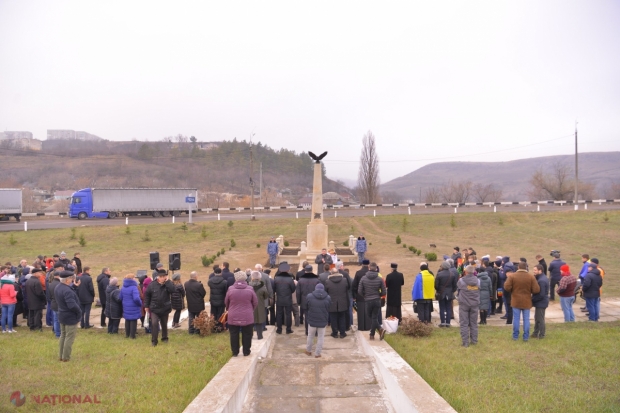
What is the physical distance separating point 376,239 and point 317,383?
23.1 metres

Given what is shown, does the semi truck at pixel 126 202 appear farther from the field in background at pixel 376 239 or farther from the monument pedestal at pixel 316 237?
the monument pedestal at pixel 316 237

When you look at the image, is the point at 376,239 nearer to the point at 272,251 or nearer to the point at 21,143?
the point at 272,251

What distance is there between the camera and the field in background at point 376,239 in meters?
22.8

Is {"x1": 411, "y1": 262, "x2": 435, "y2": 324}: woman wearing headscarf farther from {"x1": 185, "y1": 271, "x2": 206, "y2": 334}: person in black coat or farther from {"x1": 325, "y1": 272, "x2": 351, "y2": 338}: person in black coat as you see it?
{"x1": 185, "y1": 271, "x2": 206, "y2": 334}: person in black coat

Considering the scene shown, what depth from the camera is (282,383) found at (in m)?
6.56

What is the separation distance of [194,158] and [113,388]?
107 m

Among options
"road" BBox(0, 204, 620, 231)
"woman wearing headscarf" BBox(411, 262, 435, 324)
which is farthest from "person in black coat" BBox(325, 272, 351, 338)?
"road" BBox(0, 204, 620, 231)

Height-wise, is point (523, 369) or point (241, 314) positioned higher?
point (241, 314)

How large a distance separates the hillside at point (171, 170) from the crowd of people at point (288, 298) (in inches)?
2931

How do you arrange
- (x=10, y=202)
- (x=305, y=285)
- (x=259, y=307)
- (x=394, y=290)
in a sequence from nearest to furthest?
(x=259, y=307)
(x=305, y=285)
(x=394, y=290)
(x=10, y=202)

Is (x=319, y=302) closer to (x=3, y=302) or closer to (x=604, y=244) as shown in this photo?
(x=3, y=302)

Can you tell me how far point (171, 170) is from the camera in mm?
101812

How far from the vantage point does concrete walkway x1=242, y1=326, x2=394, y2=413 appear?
5.70m

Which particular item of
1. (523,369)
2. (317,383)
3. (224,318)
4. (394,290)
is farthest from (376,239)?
(317,383)
